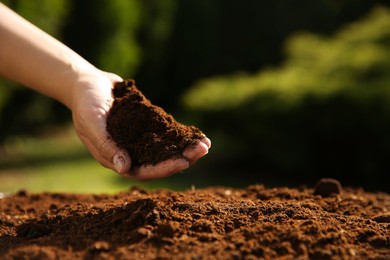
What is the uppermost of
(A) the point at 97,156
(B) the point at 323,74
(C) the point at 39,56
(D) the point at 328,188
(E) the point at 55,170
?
(B) the point at 323,74

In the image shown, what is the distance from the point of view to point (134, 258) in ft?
6.82

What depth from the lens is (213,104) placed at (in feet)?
27.8

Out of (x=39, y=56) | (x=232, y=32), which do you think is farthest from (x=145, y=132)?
(x=232, y=32)

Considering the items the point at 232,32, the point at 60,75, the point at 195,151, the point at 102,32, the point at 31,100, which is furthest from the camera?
the point at 232,32

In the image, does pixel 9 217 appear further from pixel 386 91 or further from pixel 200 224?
pixel 386 91

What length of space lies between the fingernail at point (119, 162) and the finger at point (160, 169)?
0.09m

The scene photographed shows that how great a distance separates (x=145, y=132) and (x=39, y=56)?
806 millimetres

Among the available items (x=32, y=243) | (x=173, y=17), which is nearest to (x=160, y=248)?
(x=32, y=243)

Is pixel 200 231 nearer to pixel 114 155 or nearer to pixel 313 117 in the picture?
pixel 114 155

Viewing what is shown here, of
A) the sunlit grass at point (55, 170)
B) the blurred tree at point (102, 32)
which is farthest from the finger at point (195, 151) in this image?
the blurred tree at point (102, 32)

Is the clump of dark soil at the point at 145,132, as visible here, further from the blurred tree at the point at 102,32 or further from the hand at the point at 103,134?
the blurred tree at the point at 102,32

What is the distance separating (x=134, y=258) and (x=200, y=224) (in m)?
0.39

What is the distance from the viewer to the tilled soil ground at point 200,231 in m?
2.15

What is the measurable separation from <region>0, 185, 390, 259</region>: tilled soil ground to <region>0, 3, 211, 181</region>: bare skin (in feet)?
1.35
